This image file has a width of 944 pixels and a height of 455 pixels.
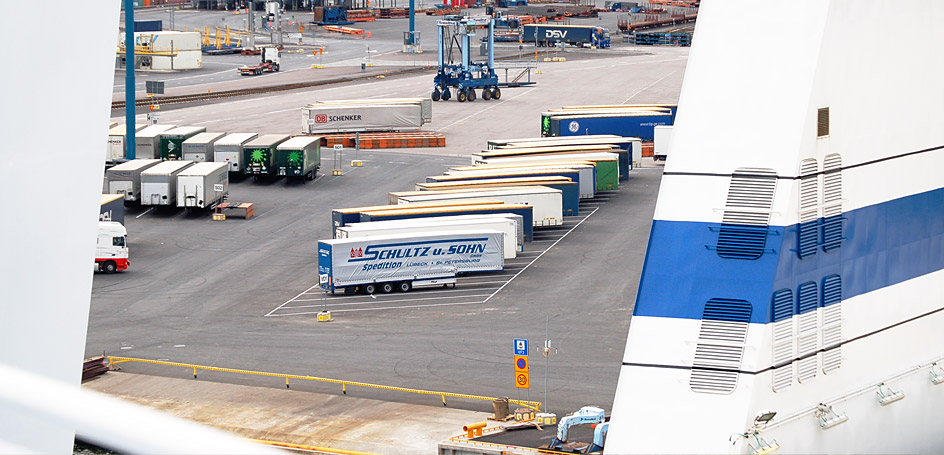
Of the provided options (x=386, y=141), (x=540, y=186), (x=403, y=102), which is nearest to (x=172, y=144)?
(x=386, y=141)

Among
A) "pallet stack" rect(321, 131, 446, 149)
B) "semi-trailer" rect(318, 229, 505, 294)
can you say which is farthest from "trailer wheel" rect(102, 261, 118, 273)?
"pallet stack" rect(321, 131, 446, 149)

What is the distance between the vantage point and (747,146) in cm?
1403

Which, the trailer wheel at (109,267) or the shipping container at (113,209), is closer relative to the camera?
the trailer wheel at (109,267)

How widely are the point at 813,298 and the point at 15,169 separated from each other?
1145cm

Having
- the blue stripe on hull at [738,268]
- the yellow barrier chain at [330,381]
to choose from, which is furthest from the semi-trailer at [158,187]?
the blue stripe on hull at [738,268]

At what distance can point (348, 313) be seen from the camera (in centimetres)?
4750

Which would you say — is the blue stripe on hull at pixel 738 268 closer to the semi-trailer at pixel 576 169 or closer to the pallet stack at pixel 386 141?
the semi-trailer at pixel 576 169

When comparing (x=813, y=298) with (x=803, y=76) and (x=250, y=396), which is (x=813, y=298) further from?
(x=250, y=396)

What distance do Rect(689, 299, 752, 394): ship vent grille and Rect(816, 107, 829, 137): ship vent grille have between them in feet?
7.27

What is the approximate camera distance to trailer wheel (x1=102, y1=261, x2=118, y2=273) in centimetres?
5412

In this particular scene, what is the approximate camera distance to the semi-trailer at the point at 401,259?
5012 centimetres

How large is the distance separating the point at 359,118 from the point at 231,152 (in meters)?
18.1

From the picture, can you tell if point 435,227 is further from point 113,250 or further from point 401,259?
point 113,250

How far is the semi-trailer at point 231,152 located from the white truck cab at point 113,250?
18.9m
